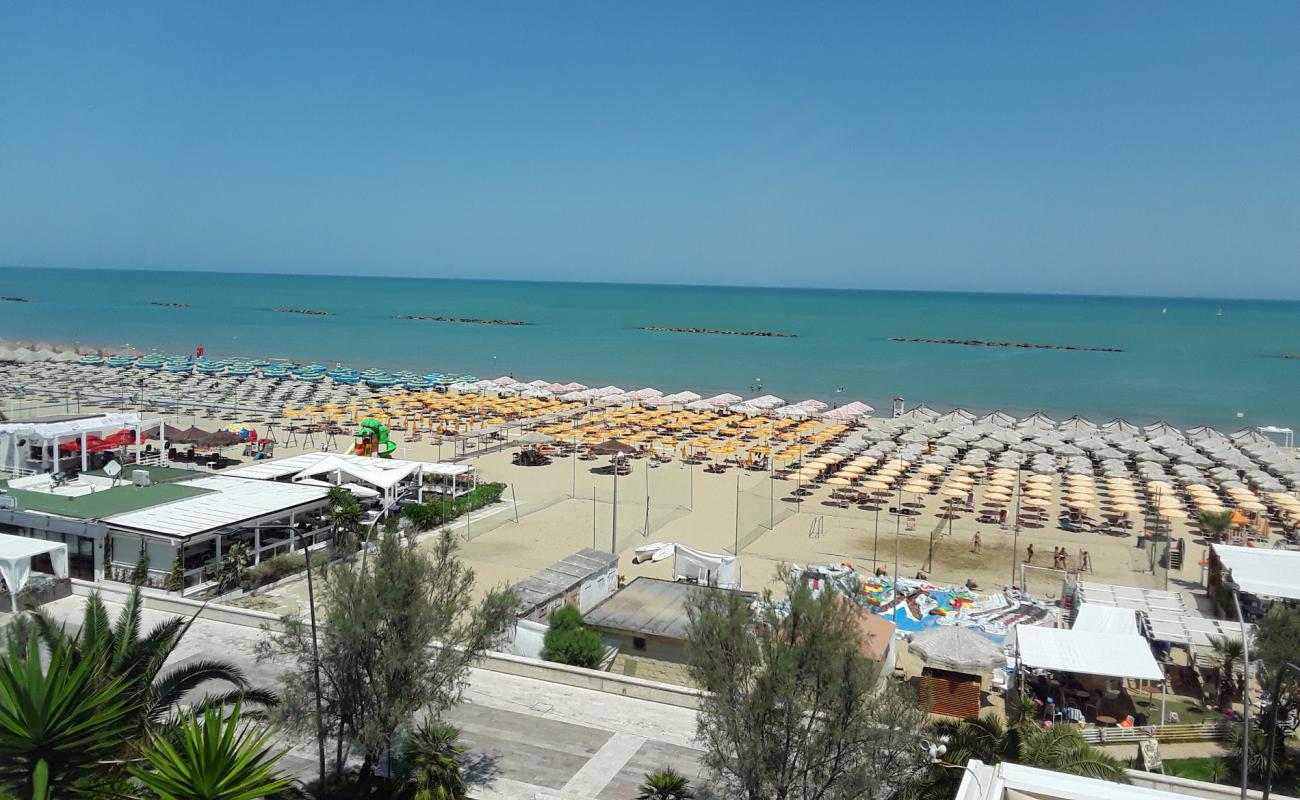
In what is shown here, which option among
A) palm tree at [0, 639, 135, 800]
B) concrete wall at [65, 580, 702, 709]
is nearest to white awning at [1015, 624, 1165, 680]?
concrete wall at [65, 580, 702, 709]

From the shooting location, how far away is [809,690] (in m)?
7.91

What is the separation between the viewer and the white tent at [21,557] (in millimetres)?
15438

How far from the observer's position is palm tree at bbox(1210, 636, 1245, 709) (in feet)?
45.5

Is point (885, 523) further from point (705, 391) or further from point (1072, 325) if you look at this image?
point (1072, 325)

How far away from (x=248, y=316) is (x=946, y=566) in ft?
445

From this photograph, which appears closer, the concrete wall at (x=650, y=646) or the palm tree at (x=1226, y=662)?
the palm tree at (x=1226, y=662)

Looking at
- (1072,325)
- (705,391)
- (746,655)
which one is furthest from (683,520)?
(1072,325)

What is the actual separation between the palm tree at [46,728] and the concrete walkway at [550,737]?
2964 millimetres

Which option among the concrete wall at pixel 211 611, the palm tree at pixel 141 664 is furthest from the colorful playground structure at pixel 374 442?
the palm tree at pixel 141 664

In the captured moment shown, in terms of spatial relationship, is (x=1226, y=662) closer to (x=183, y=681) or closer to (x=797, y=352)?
(x=183, y=681)

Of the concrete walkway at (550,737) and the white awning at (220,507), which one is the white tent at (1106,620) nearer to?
the concrete walkway at (550,737)

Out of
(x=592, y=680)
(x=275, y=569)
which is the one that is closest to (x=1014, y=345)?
(x=275, y=569)

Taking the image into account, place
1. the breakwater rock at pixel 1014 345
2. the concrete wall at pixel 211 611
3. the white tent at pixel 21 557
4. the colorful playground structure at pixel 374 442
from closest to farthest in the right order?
the concrete wall at pixel 211 611
the white tent at pixel 21 557
the colorful playground structure at pixel 374 442
the breakwater rock at pixel 1014 345

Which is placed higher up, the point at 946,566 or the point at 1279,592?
the point at 1279,592
